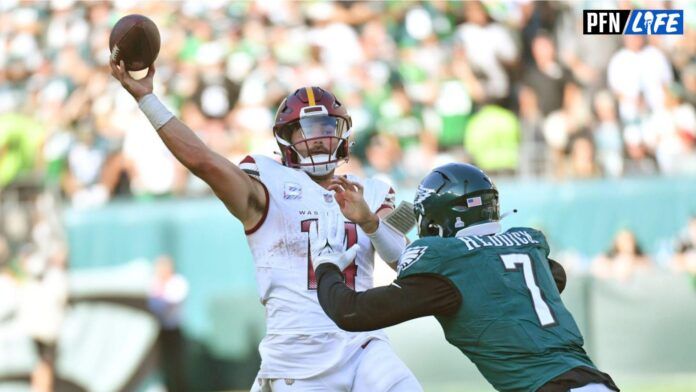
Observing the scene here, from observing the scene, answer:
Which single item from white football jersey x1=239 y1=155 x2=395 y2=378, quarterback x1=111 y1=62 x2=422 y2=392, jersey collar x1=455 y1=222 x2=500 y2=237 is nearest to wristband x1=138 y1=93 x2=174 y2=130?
quarterback x1=111 y1=62 x2=422 y2=392

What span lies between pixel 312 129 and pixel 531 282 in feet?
5.37

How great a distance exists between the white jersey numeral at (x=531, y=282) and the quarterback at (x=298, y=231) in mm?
848

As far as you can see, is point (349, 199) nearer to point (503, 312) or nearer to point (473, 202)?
point (473, 202)

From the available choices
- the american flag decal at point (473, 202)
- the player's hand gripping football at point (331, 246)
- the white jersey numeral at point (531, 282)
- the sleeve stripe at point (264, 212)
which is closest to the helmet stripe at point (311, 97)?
the sleeve stripe at point (264, 212)

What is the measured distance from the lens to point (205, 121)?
40.0ft

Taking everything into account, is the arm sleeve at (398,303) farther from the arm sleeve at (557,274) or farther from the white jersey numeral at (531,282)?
the arm sleeve at (557,274)

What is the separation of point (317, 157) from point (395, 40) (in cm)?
796

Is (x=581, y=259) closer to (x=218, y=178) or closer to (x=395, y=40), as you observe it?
(x=395, y=40)

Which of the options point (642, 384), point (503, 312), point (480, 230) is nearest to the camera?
point (503, 312)

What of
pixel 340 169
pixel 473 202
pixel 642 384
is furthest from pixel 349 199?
pixel 642 384

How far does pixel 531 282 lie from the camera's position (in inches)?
159

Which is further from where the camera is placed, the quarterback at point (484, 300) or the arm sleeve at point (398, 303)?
the arm sleeve at point (398, 303)

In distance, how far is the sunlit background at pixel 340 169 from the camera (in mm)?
10938

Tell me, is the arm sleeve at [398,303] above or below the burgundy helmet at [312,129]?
below
